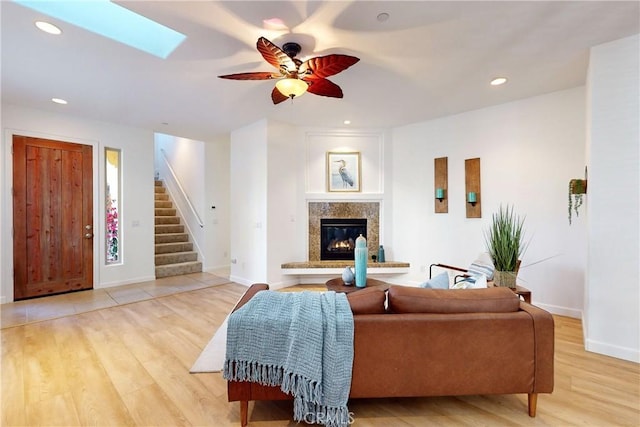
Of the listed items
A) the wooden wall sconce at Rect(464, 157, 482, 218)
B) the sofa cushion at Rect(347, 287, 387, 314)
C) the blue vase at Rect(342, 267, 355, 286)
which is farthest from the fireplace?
the sofa cushion at Rect(347, 287, 387, 314)

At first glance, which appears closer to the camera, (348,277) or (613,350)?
(613,350)

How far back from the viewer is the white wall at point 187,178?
6.16 metres

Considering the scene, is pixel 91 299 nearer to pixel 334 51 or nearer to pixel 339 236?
pixel 339 236

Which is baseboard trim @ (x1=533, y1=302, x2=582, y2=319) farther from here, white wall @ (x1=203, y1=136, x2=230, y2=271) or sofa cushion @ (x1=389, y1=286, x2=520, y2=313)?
white wall @ (x1=203, y1=136, x2=230, y2=271)

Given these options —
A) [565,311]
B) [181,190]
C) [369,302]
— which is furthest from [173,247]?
[565,311]

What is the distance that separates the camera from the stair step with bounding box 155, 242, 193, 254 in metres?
5.87

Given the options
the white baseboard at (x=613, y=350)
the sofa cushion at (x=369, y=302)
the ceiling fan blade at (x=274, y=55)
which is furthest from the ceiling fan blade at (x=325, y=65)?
the white baseboard at (x=613, y=350)

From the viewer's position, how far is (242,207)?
196 inches

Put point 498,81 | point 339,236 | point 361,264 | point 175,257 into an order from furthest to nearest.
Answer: point 175,257
point 339,236
point 498,81
point 361,264

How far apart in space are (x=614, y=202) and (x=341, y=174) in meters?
3.37

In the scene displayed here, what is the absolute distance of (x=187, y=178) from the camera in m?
6.68

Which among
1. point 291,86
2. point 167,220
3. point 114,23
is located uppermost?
point 114,23

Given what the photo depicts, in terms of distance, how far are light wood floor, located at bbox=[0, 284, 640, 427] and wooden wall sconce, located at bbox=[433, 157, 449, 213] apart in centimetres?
212

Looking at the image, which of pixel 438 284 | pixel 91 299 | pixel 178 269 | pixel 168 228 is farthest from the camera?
pixel 168 228
